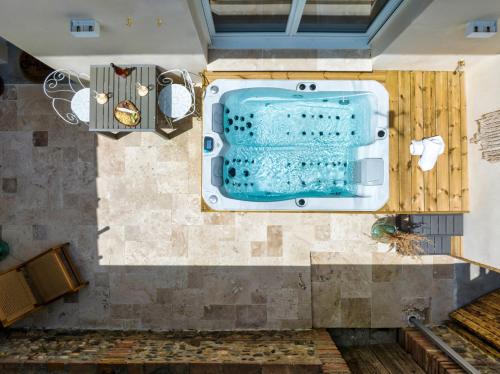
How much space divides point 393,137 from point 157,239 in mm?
2907

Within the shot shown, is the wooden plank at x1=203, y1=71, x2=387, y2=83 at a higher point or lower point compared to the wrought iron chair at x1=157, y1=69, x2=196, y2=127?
higher

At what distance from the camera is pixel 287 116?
4.16m

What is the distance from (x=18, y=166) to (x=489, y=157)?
5158 millimetres

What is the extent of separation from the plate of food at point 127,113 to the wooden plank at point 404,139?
277 cm

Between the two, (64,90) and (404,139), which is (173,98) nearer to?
(64,90)

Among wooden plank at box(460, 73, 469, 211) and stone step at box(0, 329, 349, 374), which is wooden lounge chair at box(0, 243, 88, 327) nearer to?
stone step at box(0, 329, 349, 374)

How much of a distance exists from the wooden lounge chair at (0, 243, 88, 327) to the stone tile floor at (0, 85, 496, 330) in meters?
0.24

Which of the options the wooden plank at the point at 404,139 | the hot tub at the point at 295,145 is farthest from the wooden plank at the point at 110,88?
the wooden plank at the point at 404,139

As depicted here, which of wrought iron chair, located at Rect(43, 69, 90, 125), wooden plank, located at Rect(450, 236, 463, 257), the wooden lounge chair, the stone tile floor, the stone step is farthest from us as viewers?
the stone tile floor

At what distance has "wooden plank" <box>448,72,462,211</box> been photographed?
154 inches

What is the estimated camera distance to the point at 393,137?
12.9ft

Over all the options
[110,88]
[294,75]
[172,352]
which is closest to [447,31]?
[294,75]

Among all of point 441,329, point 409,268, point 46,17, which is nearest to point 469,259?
point 409,268

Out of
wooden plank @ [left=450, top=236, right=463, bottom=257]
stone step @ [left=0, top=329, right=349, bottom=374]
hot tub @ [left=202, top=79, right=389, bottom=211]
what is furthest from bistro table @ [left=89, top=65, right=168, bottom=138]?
wooden plank @ [left=450, top=236, right=463, bottom=257]
